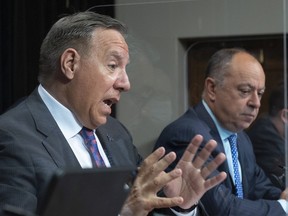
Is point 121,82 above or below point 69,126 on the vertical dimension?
above

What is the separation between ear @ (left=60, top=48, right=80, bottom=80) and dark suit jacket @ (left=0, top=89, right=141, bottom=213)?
0.13 metres

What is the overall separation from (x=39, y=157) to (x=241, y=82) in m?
1.06

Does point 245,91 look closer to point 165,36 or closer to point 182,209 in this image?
point 165,36

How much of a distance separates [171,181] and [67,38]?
2.06ft

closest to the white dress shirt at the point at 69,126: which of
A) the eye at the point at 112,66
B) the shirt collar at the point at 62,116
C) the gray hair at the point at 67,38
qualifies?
the shirt collar at the point at 62,116

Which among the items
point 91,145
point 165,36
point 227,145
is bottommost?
point 227,145

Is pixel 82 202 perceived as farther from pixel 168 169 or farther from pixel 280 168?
pixel 280 168

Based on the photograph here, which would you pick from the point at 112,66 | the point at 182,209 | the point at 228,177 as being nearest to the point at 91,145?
the point at 112,66

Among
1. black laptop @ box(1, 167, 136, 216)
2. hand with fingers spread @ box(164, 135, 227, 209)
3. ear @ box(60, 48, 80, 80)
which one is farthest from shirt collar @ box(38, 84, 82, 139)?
black laptop @ box(1, 167, 136, 216)

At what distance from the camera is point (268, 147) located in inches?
130

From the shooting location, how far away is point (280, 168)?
10.7 feet

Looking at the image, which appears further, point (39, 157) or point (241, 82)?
point (241, 82)

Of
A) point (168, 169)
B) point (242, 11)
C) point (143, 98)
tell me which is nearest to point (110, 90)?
point (168, 169)

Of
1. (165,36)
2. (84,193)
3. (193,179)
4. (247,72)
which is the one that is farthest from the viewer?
(165,36)
